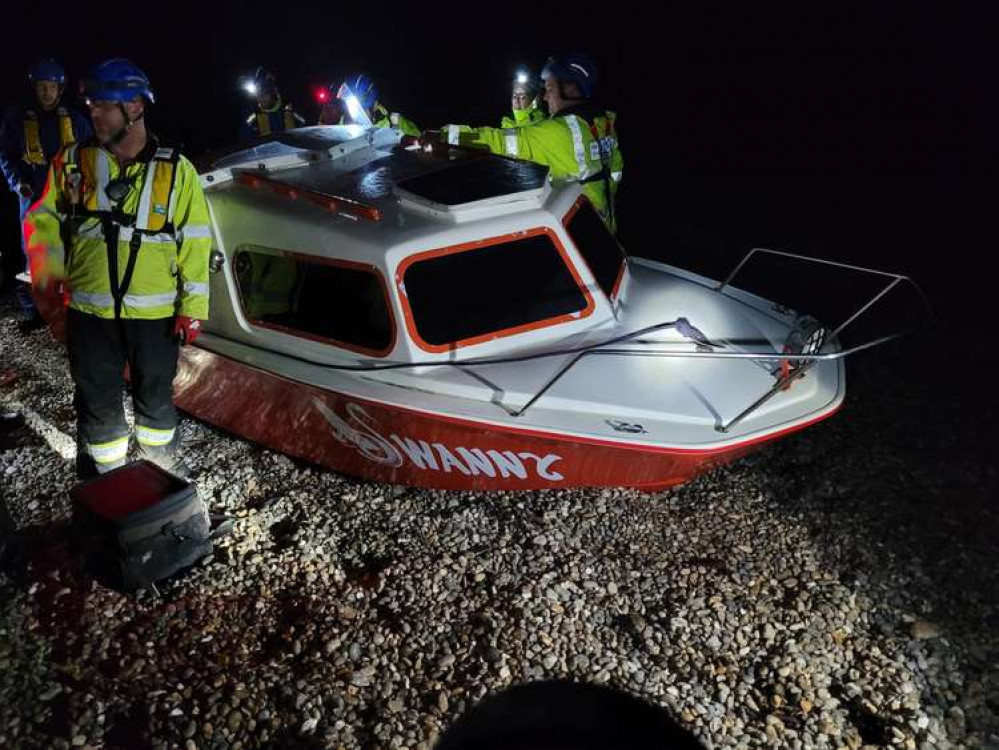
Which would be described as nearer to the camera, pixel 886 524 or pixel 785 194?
pixel 886 524

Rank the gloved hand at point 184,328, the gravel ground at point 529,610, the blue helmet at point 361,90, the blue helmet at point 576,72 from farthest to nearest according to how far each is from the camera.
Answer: the blue helmet at point 361,90 < the blue helmet at point 576,72 < the gloved hand at point 184,328 < the gravel ground at point 529,610

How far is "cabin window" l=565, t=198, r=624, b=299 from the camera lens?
13.5 feet

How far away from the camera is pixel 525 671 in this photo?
10.3 feet

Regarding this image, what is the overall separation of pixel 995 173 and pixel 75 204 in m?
11.7

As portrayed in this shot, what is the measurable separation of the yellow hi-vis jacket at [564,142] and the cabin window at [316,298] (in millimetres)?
1370

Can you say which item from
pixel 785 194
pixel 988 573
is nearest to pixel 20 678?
pixel 988 573

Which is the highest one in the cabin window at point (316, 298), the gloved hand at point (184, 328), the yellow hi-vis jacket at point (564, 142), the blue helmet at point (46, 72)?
the yellow hi-vis jacket at point (564, 142)

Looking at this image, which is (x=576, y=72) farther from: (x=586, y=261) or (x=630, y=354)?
(x=630, y=354)

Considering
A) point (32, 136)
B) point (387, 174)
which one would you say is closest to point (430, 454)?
point (387, 174)

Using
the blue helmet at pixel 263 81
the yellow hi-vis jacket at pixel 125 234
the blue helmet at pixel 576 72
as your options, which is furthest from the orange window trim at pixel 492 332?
the blue helmet at pixel 263 81

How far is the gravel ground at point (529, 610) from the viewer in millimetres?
2936

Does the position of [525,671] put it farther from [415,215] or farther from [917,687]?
[415,215]

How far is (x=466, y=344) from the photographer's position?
12.4ft

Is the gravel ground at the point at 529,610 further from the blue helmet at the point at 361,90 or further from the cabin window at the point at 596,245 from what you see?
the blue helmet at the point at 361,90
